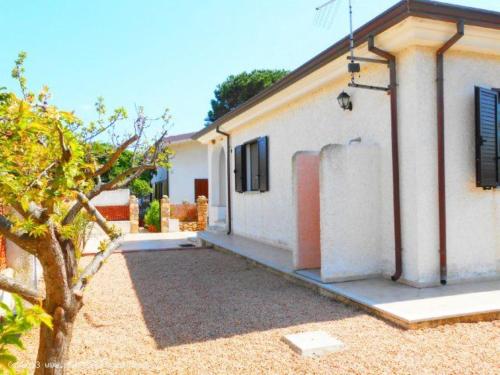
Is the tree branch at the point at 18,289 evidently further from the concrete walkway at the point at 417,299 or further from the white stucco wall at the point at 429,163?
the white stucco wall at the point at 429,163

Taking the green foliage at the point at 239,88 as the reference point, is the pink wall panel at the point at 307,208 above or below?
below

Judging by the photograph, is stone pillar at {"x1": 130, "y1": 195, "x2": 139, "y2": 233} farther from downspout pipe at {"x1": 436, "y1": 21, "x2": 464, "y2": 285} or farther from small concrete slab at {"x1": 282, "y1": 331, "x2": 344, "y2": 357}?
small concrete slab at {"x1": 282, "y1": 331, "x2": 344, "y2": 357}

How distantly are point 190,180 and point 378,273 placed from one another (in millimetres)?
18713

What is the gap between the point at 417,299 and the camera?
5.38m

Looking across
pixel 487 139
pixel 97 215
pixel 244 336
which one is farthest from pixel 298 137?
pixel 97 215

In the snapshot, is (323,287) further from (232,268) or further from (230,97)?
(230,97)

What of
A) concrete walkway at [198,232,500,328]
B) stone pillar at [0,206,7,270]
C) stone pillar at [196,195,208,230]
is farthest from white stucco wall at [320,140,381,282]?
stone pillar at [196,195,208,230]

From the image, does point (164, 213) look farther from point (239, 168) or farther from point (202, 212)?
point (239, 168)

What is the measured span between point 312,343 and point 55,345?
2.29m

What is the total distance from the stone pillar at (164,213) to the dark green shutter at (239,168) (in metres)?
6.29

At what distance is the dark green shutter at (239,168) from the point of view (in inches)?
495

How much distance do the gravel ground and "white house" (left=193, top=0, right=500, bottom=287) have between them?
4.12 feet

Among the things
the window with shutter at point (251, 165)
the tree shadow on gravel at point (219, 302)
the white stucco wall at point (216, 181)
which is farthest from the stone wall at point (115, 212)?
the tree shadow on gravel at point (219, 302)

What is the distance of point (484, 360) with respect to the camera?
380 centimetres
